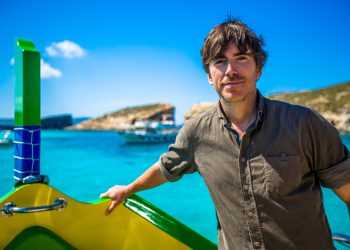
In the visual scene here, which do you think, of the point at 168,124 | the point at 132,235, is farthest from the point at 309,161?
the point at 168,124

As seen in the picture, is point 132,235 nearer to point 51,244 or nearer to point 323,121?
point 51,244

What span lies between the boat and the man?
0.68 metres

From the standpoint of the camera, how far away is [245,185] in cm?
110

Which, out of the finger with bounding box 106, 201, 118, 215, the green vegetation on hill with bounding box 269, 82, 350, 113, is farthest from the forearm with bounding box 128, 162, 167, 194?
the green vegetation on hill with bounding box 269, 82, 350, 113

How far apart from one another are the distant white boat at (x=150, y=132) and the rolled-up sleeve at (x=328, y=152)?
132 ft

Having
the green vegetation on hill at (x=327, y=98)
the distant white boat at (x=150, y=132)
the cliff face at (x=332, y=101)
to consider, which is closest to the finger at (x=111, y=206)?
the distant white boat at (x=150, y=132)

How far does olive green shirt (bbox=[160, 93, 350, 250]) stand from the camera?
1.04 m

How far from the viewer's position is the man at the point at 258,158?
3.44 feet

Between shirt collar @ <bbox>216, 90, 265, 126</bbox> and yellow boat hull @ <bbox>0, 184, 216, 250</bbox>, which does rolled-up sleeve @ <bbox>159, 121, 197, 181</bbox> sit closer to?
shirt collar @ <bbox>216, 90, 265, 126</bbox>

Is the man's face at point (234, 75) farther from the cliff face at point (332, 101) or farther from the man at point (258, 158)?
the cliff face at point (332, 101)

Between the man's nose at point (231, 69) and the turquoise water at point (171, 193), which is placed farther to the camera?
the turquoise water at point (171, 193)

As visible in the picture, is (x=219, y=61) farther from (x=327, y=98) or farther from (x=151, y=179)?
(x=327, y=98)

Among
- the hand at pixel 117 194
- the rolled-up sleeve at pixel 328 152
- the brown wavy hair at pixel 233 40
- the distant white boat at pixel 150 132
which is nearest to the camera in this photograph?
the rolled-up sleeve at pixel 328 152

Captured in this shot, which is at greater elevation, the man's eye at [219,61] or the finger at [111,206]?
the man's eye at [219,61]
